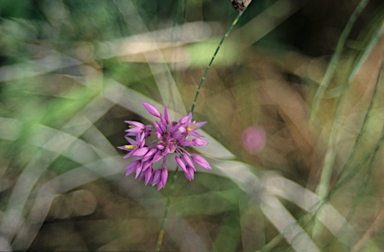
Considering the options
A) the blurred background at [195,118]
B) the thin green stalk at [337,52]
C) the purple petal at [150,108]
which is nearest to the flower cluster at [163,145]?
the purple petal at [150,108]

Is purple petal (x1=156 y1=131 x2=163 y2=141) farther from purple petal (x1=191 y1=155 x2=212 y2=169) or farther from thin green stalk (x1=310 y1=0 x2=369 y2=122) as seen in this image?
thin green stalk (x1=310 y1=0 x2=369 y2=122)

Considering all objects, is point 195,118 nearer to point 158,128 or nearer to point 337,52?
point 158,128

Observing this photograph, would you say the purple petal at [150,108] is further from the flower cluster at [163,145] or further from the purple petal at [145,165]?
the purple petal at [145,165]

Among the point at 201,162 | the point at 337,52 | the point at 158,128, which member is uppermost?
the point at 337,52

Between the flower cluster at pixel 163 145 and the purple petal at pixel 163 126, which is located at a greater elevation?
A: the purple petal at pixel 163 126

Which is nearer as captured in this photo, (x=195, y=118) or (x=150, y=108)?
(x=150, y=108)

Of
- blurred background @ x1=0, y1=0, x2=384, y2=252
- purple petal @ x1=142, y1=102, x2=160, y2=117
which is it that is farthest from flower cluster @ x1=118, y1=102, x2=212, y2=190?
blurred background @ x1=0, y1=0, x2=384, y2=252

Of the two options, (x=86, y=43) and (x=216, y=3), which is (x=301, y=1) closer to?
(x=216, y=3)

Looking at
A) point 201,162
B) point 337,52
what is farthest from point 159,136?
point 337,52
